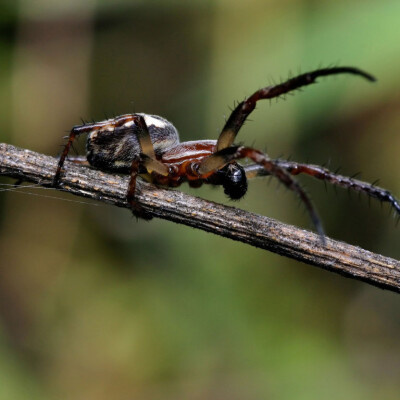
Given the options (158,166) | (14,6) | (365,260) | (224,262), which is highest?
(14,6)

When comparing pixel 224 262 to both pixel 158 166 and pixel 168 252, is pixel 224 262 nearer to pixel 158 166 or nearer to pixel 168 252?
pixel 168 252

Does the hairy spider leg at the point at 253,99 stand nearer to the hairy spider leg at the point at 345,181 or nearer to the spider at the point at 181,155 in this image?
the spider at the point at 181,155

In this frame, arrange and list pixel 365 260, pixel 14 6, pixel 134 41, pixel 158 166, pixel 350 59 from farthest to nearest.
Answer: pixel 134 41
pixel 14 6
pixel 350 59
pixel 158 166
pixel 365 260

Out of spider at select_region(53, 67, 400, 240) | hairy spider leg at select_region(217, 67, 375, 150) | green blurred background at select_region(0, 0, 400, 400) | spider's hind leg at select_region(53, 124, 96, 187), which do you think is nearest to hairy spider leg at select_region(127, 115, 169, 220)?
spider at select_region(53, 67, 400, 240)

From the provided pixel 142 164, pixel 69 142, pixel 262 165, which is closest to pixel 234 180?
pixel 262 165

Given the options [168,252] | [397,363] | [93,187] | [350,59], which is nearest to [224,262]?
[168,252]

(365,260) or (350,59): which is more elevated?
(350,59)
